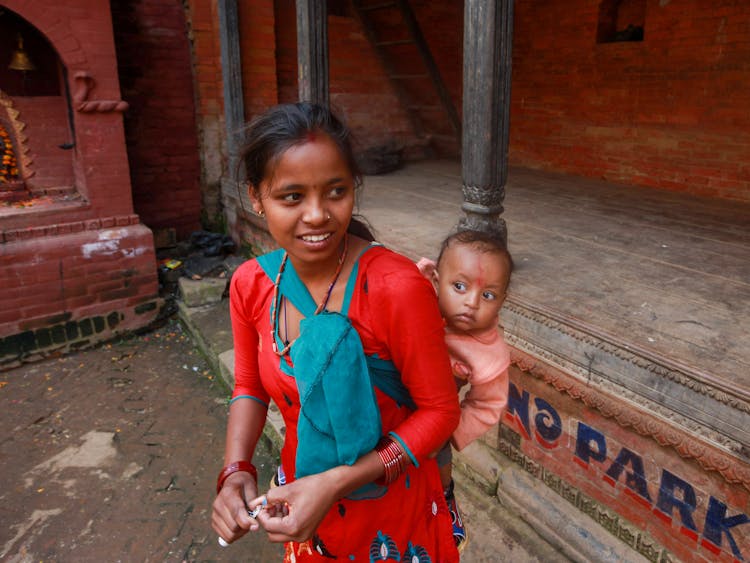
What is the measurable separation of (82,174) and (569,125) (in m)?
5.28

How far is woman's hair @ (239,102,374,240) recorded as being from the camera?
45.8 inches

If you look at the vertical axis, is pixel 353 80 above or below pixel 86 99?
above

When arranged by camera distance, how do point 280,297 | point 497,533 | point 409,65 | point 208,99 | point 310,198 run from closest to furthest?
point 310,198 → point 280,297 → point 497,533 → point 208,99 → point 409,65

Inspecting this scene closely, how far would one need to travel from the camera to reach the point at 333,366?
103 cm

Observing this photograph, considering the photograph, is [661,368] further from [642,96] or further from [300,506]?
[642,96]

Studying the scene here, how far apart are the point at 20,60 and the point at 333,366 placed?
17.4 feet

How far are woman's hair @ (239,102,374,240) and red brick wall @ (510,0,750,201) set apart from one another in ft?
15.8

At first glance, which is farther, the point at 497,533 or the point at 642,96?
the point at 642,96

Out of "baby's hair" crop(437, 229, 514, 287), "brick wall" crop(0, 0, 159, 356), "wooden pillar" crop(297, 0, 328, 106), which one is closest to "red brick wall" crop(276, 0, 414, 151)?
"wooden pillar" crop(297, 0, 328, 106)

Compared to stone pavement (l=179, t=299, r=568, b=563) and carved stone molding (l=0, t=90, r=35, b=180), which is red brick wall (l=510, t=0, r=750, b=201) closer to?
stone pavement (l=179, t=299, r=568, b=563)

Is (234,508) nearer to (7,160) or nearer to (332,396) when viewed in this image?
(332,396)

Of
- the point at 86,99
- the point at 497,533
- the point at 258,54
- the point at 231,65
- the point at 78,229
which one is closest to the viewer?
the point at 497,533

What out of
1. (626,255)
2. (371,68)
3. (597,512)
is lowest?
(597,512)

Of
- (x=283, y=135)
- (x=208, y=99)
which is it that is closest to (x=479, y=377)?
(x=283, y=135)
